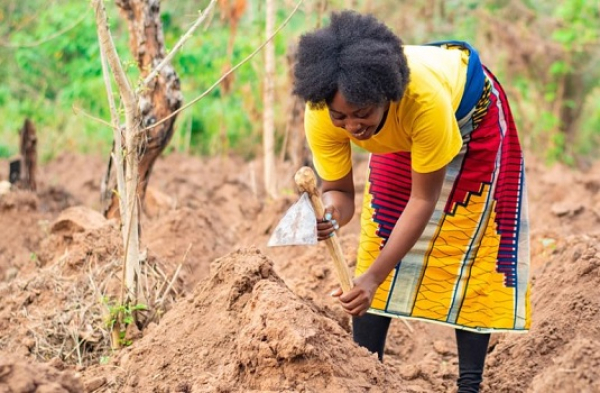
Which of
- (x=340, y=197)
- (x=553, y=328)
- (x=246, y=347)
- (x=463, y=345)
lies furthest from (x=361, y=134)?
(x=553, y=328)

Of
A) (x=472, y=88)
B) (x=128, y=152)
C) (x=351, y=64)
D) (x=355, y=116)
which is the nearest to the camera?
(x=351, y=64)

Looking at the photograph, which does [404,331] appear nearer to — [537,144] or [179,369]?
[179,369]

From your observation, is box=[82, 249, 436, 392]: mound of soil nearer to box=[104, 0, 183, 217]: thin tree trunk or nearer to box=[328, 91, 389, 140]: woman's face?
box=[328, 91, 389, 140]: woman's face

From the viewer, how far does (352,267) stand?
18.3ft

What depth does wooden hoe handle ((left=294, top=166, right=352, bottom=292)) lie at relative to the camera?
3168mm

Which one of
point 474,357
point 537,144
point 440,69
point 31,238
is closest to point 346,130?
point 440,69

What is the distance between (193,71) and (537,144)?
249 inches

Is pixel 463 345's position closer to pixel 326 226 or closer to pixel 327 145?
pixel 326 226

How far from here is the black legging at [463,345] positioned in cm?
371

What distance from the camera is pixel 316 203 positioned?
10.7 feet

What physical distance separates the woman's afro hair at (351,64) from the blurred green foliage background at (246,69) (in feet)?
21.3

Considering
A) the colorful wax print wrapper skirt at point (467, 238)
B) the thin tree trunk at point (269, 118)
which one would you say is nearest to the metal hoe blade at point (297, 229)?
the colorful wax print wrapper skirt at point (467, 238)

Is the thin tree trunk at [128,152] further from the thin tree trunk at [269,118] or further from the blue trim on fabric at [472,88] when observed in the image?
the thin tree trunk at [269,118]

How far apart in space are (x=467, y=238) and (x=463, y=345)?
0.47 metres
